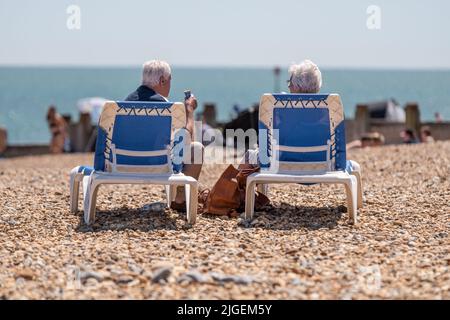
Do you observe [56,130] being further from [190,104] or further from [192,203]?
[192,203]

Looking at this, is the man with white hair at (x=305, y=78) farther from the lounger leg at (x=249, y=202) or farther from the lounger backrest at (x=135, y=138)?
the lounger backrest at (x=135, y=138)

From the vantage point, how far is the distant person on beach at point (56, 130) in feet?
83.1

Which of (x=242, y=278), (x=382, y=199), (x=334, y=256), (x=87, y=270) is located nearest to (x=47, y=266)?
(x=87, y=270)

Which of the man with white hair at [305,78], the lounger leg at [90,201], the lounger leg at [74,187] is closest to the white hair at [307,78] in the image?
the man with white hair at [305,78]

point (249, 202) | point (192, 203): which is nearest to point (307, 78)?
point (249, 202)

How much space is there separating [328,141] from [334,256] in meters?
1.66

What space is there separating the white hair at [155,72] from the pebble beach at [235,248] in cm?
114

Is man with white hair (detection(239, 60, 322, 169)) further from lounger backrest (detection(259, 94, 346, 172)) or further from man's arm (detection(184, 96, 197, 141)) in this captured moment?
man's arm (detection(184, 96, 197, 141))

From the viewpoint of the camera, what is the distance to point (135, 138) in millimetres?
7891

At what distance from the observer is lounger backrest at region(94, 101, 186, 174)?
25.7 feet

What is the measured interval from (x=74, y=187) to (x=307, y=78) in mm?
2226

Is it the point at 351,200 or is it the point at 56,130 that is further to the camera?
the point at 56,130

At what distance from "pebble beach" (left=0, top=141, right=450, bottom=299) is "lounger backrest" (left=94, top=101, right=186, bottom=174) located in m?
0.49
